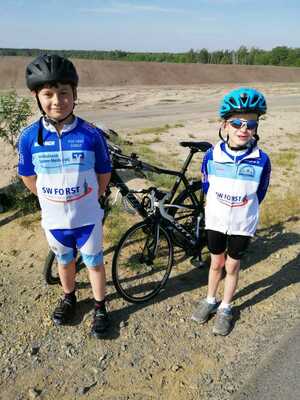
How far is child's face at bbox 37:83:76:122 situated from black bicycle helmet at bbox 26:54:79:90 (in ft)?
0.16

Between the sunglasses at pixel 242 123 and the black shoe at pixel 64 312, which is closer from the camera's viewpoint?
the sunglasses at pixel 242 123

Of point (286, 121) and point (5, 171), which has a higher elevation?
point (5, 171)

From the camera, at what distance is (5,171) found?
6539 mm

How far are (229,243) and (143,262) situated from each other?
1.08 metres

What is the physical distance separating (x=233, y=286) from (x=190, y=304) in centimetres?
51

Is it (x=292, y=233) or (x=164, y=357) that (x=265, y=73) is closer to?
(x=292, y=233)

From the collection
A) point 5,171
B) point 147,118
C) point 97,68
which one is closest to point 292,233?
point 5,171

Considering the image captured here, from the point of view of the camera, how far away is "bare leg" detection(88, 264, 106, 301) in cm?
325

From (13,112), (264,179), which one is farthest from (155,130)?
(264,179)

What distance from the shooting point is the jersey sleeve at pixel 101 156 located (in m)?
2.83

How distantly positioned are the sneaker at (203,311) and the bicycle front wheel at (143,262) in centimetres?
47

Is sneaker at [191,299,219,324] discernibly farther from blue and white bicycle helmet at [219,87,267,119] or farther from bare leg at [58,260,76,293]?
blue and white bicycle helmet at [219,87,267,119]

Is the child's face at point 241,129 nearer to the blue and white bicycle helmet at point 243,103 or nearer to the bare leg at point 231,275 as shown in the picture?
the blue and white bicycle helmet at point 243,103

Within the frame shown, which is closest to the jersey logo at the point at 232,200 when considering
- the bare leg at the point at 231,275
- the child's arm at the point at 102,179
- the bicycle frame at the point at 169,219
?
the bare leg at the point at 231,275
